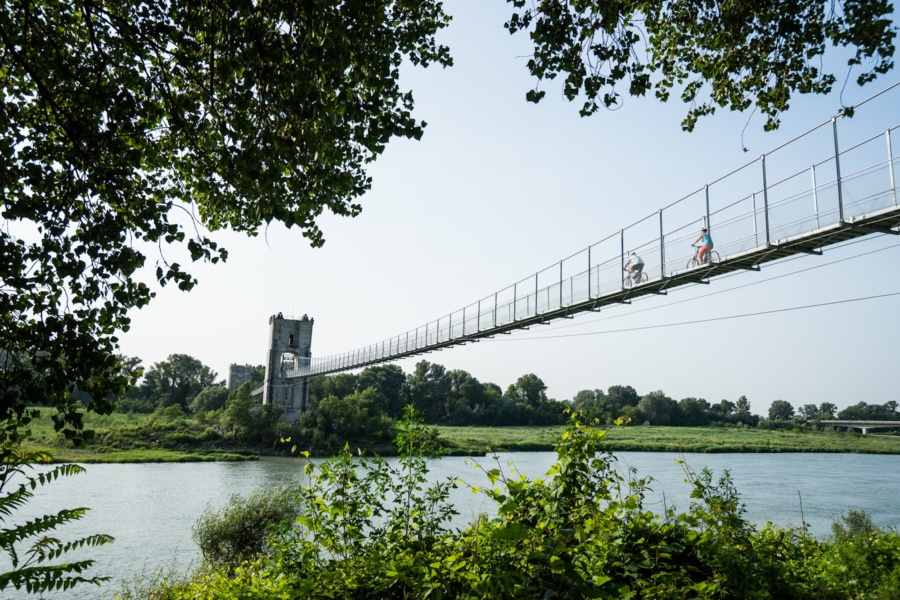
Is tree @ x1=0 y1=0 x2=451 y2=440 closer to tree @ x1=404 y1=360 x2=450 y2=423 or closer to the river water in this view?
the river water

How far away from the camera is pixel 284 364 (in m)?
37.4

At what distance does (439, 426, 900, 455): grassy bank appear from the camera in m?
36.0

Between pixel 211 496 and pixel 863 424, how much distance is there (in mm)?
35800

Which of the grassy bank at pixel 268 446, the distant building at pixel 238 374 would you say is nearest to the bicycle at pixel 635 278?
the grassy bank at pixel 268 446

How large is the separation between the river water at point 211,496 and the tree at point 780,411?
21.9 m

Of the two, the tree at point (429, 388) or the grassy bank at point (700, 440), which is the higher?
the tree at point (429, 388)

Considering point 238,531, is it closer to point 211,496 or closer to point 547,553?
point 547,553

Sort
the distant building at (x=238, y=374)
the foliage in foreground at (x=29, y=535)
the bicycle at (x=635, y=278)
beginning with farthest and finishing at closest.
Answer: the distant building at (x=238, y=374), the bicycle at (x=635, y=278), the foliage in foreground at (x=29, y=535)

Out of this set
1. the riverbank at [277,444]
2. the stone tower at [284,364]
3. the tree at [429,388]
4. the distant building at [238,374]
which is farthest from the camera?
the distant building at [238,374]

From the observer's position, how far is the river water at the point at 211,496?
12.0 meters

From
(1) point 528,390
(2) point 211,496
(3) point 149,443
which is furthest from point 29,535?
(1) point 528,390

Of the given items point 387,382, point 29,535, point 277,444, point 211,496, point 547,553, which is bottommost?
point 211,496

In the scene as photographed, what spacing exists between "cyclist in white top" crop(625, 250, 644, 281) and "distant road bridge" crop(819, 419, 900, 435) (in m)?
28.7

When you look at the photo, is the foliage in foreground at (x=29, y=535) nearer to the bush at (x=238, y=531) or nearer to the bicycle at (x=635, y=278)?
the bush at (x=238, y=531)
